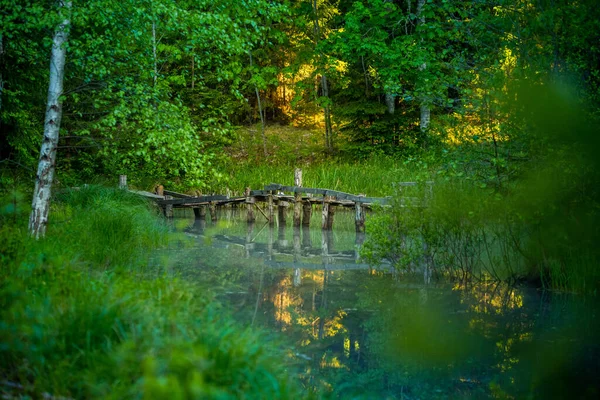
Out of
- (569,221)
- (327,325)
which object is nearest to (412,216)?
(569,221)

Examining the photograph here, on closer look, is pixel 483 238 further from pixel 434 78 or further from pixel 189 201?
pixel 189 201

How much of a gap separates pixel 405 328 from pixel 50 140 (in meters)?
5.36

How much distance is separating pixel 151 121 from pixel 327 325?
3874 millimetres

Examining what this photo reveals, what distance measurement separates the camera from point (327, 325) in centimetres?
683

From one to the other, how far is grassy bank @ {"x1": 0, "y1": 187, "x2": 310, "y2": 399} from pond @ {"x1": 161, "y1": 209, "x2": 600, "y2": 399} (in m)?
1.05

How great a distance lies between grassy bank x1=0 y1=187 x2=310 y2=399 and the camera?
9.98ft

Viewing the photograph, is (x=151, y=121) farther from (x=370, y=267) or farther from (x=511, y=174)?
(x=511, y=174)

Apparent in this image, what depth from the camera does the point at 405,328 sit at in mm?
6762

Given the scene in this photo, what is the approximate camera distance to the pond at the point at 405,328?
527 centimetres

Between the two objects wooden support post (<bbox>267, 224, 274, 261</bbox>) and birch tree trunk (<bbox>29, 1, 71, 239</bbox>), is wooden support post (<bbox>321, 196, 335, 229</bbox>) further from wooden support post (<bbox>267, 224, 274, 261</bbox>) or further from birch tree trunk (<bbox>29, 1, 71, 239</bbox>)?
birch tree trunk (<bbox>29, 1, 71, 239</bbox>)

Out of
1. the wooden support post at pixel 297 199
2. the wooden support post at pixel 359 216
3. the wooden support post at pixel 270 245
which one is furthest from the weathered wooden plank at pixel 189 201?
the wooden support post at pixel 359 216

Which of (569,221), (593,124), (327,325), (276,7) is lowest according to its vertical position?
(327,325)

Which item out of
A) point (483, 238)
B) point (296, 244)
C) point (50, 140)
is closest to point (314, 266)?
point (296, 244)

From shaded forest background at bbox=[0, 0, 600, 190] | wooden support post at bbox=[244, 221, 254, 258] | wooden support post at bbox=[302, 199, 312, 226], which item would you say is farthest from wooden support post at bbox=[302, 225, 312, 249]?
shaded forest background at bbox=[0, 0, 600, 190]
